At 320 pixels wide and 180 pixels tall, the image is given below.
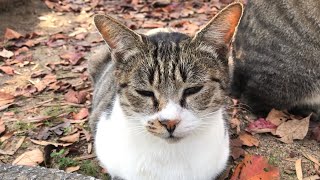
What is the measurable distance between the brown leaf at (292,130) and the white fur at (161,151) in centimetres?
106

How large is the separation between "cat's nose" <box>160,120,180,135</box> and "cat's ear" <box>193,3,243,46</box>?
1.76 feet

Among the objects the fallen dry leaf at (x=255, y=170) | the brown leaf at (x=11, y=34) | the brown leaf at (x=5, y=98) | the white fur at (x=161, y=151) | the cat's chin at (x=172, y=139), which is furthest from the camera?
the brown leaf at (x=11, y=34)

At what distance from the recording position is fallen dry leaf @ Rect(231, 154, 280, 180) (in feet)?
10.6

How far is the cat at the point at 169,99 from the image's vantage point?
254 centimetres

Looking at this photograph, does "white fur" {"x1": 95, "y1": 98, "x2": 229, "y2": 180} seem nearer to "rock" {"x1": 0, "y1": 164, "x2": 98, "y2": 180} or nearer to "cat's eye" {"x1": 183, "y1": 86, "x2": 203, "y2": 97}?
"cat's eye" {"x1": 183, "y1": 86, "x2": 203, "y2": 97}

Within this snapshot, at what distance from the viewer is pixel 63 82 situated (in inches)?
191

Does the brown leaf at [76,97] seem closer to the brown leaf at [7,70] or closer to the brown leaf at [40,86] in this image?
the brown leaf at [40,86]

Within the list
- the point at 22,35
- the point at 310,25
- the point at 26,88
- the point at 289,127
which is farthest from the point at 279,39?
the point at 22,35

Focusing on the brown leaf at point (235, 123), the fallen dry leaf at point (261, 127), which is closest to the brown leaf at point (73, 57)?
the brown leaf at point (235, 123)

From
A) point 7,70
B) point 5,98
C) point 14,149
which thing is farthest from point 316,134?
point 7,70

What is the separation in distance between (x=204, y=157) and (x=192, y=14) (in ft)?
14.9

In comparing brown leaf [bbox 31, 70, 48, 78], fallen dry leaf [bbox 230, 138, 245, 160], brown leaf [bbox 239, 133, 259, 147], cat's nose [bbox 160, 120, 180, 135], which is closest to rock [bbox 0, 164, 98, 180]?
cat's nose [bbox 160, 120, 180, 135]

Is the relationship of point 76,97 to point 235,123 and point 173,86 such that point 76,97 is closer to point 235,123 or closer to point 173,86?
point 235,123

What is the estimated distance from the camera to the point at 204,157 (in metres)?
2.81
